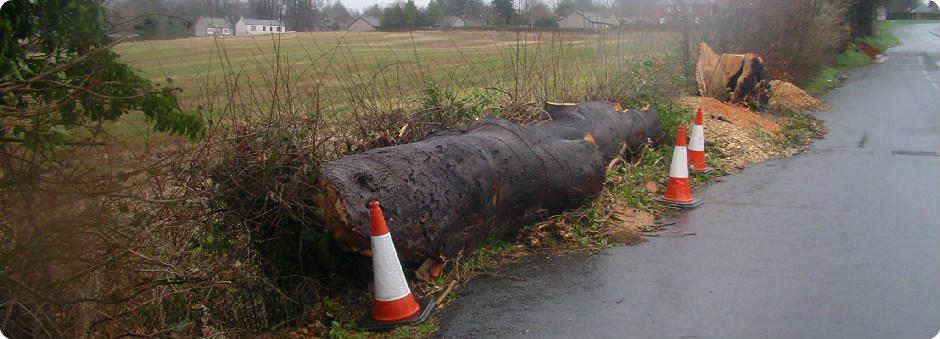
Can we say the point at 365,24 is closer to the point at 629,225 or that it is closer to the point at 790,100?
the point at 629,225

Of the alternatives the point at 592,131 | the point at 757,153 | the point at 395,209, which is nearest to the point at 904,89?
the point at 757,153

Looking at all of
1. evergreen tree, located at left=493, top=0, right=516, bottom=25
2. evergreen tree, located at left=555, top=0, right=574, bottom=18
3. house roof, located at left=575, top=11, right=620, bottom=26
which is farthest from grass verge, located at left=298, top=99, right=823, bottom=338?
house roof, located at left=575, top=11, right=620, bottom=26

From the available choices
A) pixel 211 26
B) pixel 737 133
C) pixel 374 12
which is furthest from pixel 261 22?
pixel 737 133

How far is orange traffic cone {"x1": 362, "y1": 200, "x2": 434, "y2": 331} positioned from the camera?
479 cm

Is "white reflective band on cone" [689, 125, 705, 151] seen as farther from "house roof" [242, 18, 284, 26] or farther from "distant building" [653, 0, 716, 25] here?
"distant building" [653, 0, 716, 25]

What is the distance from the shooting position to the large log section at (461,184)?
5051 millimetres

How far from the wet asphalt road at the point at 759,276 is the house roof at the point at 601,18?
175 inches

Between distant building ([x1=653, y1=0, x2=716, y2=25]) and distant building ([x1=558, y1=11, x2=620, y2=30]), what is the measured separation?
318 centimetres

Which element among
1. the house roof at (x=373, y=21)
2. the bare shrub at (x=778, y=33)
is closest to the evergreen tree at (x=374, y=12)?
the house roof at (x=373, y=21)

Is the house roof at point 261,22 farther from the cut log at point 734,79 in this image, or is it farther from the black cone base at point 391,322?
the cut log at point 734,79

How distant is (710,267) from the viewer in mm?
6020

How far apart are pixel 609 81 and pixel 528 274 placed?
5.75m

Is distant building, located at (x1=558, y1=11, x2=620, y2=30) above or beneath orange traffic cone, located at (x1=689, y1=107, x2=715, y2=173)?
above

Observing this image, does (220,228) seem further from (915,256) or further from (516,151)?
(915,256)
